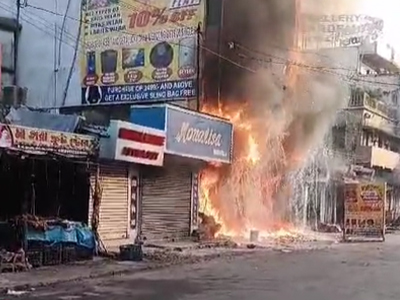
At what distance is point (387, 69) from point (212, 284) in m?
41.6

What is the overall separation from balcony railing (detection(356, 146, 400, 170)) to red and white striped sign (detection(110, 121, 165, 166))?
74.2 feet

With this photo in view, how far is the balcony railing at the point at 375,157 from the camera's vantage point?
39.3m

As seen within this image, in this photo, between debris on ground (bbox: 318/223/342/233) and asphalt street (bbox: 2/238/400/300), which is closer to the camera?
asphalt street (bbox: 2/238/400/300)

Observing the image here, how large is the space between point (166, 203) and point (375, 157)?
71.8 feet

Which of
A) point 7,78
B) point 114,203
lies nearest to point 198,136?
point 114,203

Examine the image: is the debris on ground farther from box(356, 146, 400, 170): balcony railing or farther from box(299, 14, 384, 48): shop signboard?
box(299, 14, 384, 48): shop signboard

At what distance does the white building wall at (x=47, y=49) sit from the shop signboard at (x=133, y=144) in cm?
716

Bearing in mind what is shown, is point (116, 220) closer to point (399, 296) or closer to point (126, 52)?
point (126, 52)

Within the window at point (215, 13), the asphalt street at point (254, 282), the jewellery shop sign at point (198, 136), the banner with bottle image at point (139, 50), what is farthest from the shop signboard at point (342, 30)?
the asphalt street at point (254, 282)

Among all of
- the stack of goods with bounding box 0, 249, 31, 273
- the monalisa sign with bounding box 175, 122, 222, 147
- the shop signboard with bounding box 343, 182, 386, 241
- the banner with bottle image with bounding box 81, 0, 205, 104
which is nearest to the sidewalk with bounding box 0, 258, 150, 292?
the stack of goods with bounding box 0, 249, 31, 273

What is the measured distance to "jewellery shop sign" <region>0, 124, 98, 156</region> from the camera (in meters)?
13.4

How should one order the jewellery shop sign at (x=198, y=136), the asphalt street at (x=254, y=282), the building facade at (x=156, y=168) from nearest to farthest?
the asphalt street at (x=254, y=282), the building facade at (x=156, y=168), the jewellery shop sign at (x=198, y=136)

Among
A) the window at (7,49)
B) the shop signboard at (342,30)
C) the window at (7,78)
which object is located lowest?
the window at (7,78)

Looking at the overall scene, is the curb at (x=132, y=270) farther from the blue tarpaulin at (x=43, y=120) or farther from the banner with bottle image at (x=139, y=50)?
the banner with bottle image at (x=139, y=50)
